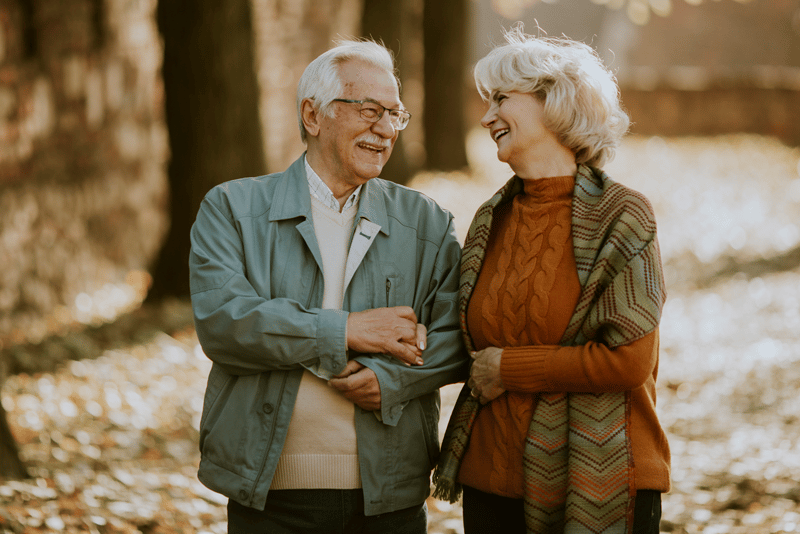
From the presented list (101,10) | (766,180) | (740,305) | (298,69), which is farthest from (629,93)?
(101,10)

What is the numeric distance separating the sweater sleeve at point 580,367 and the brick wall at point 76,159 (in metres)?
Result: 5.53

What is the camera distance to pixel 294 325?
2.47m

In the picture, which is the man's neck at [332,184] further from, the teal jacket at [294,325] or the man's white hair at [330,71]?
the man's white hair at [330,71]

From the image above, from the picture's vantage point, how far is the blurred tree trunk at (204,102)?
716 cm

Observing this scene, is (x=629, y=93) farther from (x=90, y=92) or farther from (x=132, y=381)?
(x=132, y=381)

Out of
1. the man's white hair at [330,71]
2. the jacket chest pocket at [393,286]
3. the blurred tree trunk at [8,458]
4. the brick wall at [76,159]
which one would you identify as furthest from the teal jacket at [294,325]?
the brick wall at [76,159]

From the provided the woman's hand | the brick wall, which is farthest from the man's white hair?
the brick wall

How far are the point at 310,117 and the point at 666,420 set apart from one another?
397 centimetres

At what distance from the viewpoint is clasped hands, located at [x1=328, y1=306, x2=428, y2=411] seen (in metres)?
2.52

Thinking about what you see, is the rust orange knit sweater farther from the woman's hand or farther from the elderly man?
the elderly man

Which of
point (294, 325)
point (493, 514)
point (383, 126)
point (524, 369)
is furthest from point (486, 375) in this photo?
point (383, 126)

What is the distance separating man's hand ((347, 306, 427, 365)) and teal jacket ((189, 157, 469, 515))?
36 mm

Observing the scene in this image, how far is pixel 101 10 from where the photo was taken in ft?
27.6

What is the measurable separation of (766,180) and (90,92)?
12.4m
